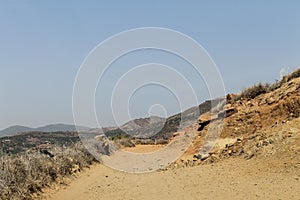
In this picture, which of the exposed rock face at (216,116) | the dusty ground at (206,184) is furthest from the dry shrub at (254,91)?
the dusty ground at (206,184)

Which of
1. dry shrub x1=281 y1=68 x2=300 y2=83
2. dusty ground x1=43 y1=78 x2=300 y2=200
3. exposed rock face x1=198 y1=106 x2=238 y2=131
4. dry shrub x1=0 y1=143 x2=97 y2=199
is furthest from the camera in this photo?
dry shrub x1=281 y1=68 x2=300 y2=83

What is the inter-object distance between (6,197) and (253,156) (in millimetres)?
7182

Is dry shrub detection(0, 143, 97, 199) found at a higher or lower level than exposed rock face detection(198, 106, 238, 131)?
lower

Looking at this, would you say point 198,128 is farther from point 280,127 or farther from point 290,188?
point 290,188

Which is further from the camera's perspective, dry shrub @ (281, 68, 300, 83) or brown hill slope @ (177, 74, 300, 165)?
dry shrub @ (281, 68, 300, 83)

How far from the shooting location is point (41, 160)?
1139 centimetres

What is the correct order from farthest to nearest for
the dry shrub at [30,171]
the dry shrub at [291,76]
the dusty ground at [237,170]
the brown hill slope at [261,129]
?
the dry shrub at [291,76]
the brown hill slope at [261,129]
the dry shrub at [30,171]
the dusty ground at [237,170]

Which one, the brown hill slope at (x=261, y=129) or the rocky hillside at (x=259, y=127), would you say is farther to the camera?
the brown hill slope at (x=261, y=129)

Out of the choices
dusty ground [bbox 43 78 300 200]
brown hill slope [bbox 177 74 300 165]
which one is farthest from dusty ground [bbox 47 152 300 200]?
brown hill slope [bbox 177 74 300 165]

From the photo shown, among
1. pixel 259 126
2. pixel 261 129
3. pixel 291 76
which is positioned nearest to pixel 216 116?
pixel 259 126

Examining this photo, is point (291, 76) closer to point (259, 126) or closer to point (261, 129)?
point (259, 126)

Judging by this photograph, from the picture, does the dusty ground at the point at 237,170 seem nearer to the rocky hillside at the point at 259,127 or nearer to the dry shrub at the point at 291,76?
the rocky hillside at the point at 259,127

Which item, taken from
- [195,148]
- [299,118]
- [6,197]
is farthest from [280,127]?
[6,197]

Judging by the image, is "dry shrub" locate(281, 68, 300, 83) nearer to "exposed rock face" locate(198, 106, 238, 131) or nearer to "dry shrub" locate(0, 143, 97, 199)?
"exposed rock face" locate(198, 106, 238, 131)
